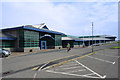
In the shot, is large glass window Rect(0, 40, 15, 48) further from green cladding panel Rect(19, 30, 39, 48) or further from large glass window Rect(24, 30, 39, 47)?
large glass window Rect(24, 30, 39, 47)

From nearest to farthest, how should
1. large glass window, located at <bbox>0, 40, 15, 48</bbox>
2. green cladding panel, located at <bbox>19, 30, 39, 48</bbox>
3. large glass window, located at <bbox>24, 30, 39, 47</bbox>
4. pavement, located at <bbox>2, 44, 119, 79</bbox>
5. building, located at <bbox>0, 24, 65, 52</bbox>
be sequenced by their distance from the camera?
pavement, located at <bbox>2, 44, 119, 79</bbox>
large glass window, located at <bbox>0, 40, 15, 48</bbox>
building, located at <bbox>0, 24, 65, 52</bbox>
green cladding panel, located at <bbox>19, 30, 39, 48</bbox>
large glass window, located at <bbox>24, 30, 39, 47</bbox>

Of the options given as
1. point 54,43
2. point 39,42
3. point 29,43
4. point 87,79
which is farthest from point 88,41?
point 87,79

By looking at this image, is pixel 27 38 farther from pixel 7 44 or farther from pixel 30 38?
pixel 7 44

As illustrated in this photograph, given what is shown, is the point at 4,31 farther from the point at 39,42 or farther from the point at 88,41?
the point at 88,41

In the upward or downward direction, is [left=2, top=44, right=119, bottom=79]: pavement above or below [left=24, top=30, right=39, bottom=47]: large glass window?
below

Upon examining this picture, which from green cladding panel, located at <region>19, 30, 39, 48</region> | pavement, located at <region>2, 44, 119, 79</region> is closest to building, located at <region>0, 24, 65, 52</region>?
green cladding panel, located at <region>19, 30, 39, 48</region>

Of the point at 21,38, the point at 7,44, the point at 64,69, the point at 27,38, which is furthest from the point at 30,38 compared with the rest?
the point at 64,69

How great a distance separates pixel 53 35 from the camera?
108 feet

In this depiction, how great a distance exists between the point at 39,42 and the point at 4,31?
9583 mm

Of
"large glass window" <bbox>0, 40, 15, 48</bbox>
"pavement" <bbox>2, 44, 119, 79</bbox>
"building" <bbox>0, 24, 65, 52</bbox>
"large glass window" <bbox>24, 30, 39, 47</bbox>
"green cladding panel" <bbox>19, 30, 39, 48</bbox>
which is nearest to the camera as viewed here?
"pavement" <bbox>2, 44, 119, 79</bbox>

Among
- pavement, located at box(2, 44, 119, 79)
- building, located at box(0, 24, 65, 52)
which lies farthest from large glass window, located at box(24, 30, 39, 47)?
pavement, located at box(2, 44, 119, 79)

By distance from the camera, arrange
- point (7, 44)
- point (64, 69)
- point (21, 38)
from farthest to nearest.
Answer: point (21, 38) → point (7, 44) → point (64, 69)

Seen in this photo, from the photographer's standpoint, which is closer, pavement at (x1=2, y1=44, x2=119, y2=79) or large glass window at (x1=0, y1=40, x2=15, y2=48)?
pavement at (x1=2, y1=44, x2=119, y2=79)

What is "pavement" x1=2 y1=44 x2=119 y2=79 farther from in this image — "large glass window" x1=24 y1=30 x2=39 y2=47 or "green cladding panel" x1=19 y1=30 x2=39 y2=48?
"large glass window" x1=24 y1=30 x2=39 y2=47
